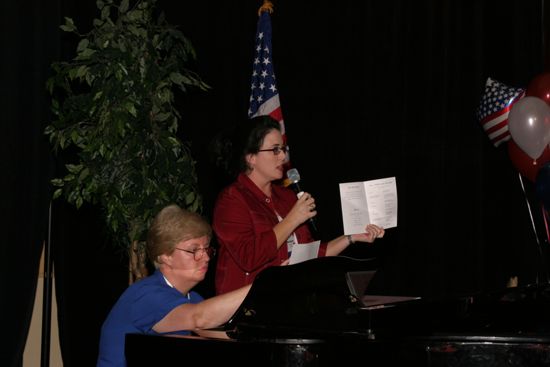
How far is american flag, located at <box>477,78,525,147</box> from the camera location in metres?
4.52

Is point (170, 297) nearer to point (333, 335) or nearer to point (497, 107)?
point (333, 335)

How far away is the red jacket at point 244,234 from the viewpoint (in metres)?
2.97

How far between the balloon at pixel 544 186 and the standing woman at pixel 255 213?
0.99 meters

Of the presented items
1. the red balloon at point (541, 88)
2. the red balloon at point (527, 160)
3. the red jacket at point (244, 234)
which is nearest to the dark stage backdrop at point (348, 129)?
the red balloon at point (527, 160)

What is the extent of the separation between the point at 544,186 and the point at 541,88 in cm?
91

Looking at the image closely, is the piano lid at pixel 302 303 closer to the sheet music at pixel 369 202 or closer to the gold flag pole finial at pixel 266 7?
the sheet music at pixel 369 202

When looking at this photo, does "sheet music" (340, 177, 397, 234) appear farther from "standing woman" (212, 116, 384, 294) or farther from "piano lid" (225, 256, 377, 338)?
"piano lid" (225, 256, 377, 338)

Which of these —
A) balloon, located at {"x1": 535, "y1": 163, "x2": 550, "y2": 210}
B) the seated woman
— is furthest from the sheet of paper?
balloon, located at {"x1": 535, "y1": 163, "x2": 550, "y2": 210}

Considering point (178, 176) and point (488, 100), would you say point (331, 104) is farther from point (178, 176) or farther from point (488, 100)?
point (178, 176)

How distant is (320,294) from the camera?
2201 mm

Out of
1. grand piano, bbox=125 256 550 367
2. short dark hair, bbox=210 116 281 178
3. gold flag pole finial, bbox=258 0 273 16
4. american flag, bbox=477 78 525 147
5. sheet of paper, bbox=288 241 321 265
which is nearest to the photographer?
grand piano, bbox=125 256 550 367

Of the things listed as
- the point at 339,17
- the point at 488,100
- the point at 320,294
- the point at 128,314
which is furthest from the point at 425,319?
the point at 339,17

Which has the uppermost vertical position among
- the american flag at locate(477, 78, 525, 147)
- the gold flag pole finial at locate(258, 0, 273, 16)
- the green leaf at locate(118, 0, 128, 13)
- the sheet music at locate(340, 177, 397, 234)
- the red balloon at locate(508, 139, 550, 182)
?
the gold flag pole finial at locate(258, 0, 273, 16)

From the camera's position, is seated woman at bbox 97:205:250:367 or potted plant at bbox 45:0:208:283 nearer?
seated woman at bbox 97:205:250:367
